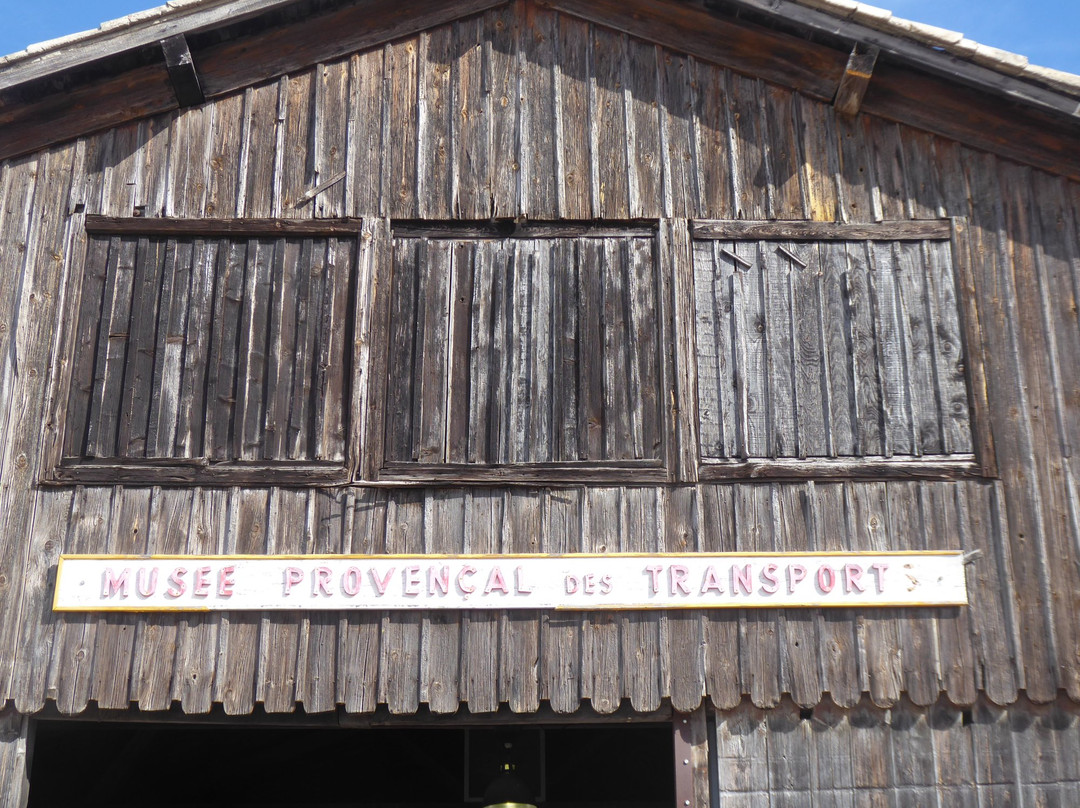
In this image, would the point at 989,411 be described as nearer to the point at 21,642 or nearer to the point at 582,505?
the point at 582,505

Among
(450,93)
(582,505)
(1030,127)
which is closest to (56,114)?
(450,93)

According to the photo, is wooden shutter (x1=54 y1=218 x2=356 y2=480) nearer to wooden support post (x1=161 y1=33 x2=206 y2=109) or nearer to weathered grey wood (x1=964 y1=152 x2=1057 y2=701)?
wooden support post (x1=161 y1=33 x2=206 y2=109)

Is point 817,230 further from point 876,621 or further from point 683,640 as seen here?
point 683,640

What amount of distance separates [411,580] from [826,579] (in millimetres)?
2485

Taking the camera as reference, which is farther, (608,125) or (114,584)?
(608,125)

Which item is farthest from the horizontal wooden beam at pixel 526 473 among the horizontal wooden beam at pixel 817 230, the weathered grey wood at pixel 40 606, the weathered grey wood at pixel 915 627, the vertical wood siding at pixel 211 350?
the weathered grey wood at pixel 40 606

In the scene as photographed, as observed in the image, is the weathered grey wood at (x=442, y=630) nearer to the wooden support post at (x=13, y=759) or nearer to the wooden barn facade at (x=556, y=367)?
the wooden barn facade at (x=556, y=367)

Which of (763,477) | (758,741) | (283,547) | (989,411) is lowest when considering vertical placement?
(758,741)

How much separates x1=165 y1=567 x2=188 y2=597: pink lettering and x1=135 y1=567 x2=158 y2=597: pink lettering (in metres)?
0.08

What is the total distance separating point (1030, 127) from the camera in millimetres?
6891

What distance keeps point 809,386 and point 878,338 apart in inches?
22.1

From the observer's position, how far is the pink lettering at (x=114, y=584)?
6.18 metres

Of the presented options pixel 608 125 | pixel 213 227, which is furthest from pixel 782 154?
pixel 213 227

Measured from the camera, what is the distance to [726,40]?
716cm
